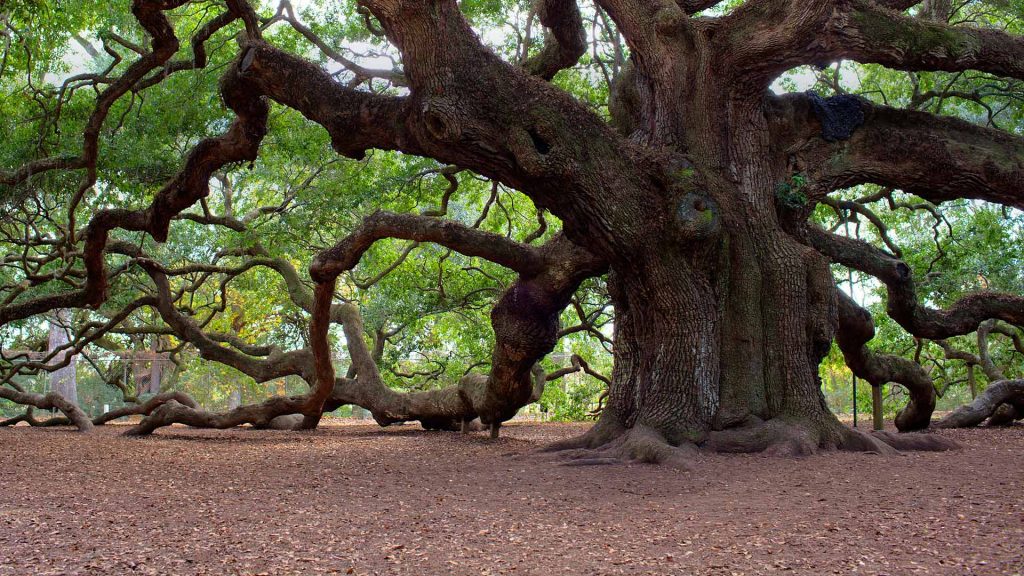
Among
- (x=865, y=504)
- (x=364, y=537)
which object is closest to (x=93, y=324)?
(x=364, y=537)

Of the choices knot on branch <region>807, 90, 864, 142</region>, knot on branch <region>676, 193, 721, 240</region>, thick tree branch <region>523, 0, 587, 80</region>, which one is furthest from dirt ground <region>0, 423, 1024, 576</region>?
thick tree branch <region>523, 0, 587, 80</region>

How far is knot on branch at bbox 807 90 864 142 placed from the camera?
6805mm

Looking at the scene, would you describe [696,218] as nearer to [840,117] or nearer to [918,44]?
[840,117]

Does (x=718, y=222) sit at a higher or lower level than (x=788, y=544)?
higher

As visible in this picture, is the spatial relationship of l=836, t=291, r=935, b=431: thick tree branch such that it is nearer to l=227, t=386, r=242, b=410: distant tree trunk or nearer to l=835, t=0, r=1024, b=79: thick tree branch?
l=835, t=0, r=1024, b=79: thick tree branch

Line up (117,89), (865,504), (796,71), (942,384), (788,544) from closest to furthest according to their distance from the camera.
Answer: (788,544), (865,504), (117,89), (796,71), (942,384)

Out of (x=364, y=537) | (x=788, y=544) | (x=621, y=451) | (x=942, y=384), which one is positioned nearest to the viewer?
(x=788, y=544)

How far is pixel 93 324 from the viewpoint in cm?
1148

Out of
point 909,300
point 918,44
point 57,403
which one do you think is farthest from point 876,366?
point 57,403

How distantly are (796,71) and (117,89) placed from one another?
9.43m

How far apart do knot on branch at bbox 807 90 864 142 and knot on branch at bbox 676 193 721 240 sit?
1660 millimetres

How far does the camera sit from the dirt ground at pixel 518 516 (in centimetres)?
287

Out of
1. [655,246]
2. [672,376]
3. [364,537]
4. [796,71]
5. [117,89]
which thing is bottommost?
[364,537]

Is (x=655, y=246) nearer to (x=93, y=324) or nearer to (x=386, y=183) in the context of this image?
(x=386, y=183)
